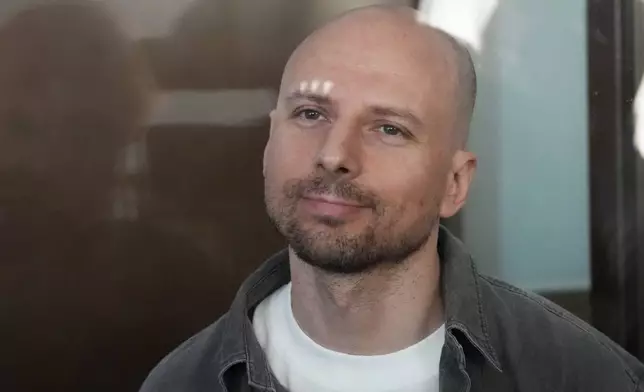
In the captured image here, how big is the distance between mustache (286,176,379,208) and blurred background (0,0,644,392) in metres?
0.36

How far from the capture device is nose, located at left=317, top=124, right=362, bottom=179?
65 cm

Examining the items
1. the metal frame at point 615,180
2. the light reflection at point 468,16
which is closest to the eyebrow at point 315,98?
the light reflection at point 468,16

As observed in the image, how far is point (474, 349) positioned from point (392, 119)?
0.23 m

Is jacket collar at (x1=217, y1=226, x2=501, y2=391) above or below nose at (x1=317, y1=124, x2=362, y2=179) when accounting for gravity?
below

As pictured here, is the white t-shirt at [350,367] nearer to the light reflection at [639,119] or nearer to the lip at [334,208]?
the lip at [334,208]

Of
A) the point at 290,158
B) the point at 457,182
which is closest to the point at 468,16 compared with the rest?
the point at 457,182

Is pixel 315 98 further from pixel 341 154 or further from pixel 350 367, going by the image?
pixel 350 367

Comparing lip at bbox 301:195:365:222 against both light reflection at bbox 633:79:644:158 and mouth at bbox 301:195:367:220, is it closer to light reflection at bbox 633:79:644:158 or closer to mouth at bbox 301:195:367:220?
mouth at bbox 301:195:367:220

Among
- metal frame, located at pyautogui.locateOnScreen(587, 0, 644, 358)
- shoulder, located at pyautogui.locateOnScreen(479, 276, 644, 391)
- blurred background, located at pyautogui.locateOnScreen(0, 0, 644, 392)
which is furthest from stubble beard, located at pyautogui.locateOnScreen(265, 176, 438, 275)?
metal frame, located at pyautogui.locateOnScreen(587, 0, 644, 358)

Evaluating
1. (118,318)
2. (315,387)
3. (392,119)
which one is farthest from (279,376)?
(118,318)

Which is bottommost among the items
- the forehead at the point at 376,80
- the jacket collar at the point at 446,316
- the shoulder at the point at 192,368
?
the shoulder at the point at 192,368

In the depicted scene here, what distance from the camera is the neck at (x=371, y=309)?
719 millimetres

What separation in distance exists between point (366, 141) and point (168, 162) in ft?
1.36

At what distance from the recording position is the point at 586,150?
3.50ft
